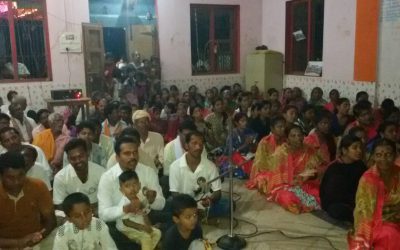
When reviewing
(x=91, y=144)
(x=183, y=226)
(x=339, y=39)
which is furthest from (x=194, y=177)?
(x=339, y=39)

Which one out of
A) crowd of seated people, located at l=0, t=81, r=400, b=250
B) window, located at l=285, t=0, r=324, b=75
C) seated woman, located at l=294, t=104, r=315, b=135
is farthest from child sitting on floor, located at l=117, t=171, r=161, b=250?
window, located at l=285, t=0, r=324, b=75

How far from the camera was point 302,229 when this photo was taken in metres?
3.50

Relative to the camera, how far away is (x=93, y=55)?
24.7 feet

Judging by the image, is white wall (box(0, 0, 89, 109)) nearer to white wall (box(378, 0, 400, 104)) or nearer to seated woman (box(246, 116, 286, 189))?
seated woman (box(246, 116, 286, 189))

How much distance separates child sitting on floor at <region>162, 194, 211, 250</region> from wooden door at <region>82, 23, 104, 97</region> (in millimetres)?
5606

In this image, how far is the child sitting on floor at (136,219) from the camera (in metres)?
2.66

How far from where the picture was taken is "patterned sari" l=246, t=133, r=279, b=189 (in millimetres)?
4375

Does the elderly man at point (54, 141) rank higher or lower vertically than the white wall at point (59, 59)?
lower

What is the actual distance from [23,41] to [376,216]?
21.8 ft

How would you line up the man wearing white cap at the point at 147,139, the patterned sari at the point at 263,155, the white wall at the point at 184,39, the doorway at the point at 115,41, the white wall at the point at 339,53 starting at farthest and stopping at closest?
the doorway at the point at 115,41 < the white wall at the point at 184,39 < the white wall at the point at 339,53 < the patterned sari at the point at 263,155 < the man wearing white cap at the point at 147,139

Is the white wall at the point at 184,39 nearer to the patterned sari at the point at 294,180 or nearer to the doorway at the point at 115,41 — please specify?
the doorway at the point at 115,41

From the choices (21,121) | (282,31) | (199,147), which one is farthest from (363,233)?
(282,31)

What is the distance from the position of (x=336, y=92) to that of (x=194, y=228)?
4.88 m

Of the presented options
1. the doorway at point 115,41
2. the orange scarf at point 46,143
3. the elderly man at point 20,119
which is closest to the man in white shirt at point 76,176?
the orange scarf at point 46,143
